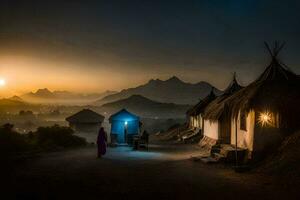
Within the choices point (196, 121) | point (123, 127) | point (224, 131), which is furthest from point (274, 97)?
point (196, 121)

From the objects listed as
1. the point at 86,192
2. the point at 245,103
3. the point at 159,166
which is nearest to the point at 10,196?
the point at 86,192

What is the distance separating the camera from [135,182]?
14.2 meters

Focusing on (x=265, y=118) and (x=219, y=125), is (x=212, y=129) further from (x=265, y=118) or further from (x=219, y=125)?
(x=265, y=118)

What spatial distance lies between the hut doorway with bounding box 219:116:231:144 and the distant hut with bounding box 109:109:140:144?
9167 mm

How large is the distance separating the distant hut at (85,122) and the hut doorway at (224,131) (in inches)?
946

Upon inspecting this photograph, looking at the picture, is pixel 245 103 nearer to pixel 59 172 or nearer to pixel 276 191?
pixel 276 191

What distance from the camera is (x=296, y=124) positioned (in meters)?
19.0

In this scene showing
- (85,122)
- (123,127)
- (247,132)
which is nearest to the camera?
(247,132)

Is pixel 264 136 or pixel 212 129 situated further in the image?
pixel 212 129

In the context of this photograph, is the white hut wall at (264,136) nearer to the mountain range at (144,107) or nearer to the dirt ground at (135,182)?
the dirt ground at (135,182)

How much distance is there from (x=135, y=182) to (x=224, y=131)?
51.6 ft

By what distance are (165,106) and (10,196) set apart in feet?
463

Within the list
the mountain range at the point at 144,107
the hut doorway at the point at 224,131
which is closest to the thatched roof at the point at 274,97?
the hut doorway at the point at 224,131

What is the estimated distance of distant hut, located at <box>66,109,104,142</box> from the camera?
48.2m
